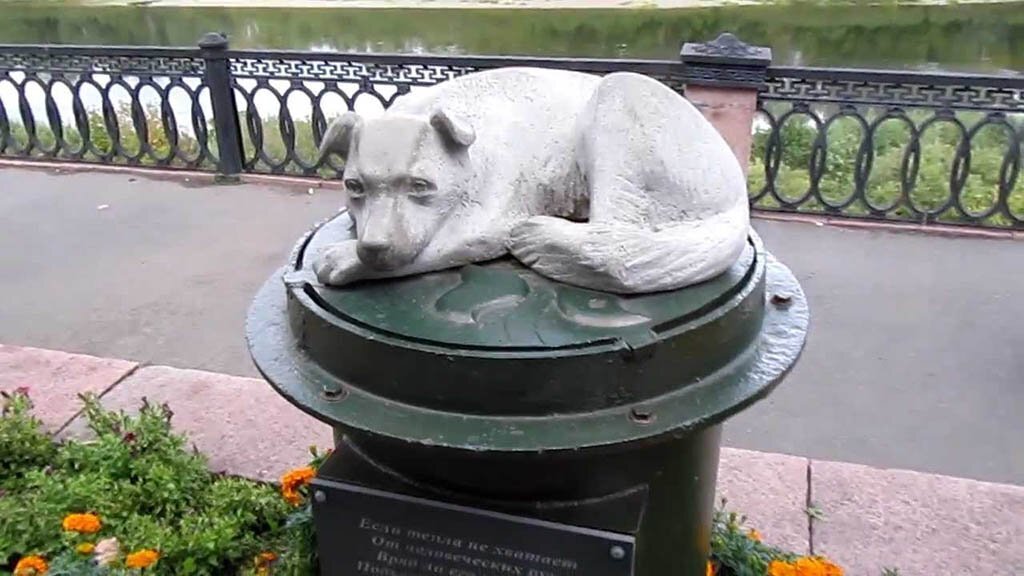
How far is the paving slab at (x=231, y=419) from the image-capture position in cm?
296

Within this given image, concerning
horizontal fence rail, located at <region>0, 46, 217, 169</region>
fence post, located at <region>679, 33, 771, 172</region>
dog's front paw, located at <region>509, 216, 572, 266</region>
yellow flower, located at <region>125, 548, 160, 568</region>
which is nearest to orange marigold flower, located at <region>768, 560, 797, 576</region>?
dog's front paw, located at <region>509, 216, 572, 266</region>

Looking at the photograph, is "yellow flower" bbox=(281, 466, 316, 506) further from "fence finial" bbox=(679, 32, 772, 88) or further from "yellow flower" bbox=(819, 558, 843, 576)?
"fence finial" bbox=(679, 32, 772, 88)

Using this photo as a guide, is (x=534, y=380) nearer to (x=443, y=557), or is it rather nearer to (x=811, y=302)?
(x=443, y=557)

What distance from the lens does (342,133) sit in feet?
5.56

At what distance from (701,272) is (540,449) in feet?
1.60

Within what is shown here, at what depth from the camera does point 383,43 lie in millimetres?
15039

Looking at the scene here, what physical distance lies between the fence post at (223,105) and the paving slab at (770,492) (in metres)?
4.43

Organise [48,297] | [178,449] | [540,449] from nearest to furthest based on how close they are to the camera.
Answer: [540,449] → [178,449] → [48,297]

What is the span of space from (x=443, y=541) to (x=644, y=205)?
2.50 feet

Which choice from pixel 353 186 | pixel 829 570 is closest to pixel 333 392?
pixel 353 186

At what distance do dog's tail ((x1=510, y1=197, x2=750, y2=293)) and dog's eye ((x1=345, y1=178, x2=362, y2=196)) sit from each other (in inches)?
12.3

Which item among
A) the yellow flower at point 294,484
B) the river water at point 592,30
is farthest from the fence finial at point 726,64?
the river water at point 592,30

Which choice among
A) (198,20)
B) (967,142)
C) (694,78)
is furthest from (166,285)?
(198,20)

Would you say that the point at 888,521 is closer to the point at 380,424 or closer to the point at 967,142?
the point at 380,424
